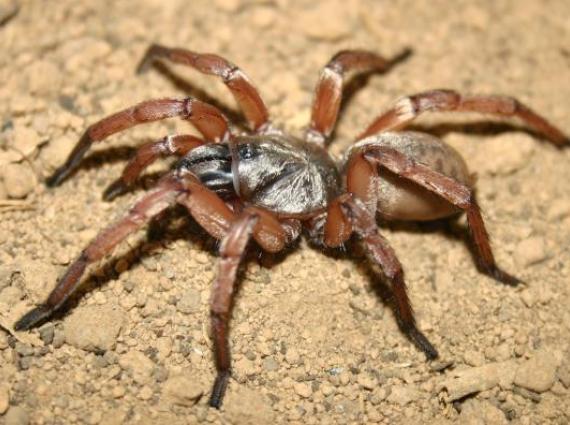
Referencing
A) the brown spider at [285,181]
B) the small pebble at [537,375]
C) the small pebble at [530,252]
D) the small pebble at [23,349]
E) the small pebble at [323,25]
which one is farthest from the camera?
the small pebble at [323,25]

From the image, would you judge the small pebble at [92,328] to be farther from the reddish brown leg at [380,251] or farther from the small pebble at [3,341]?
the reddish brown leg at [380,251]

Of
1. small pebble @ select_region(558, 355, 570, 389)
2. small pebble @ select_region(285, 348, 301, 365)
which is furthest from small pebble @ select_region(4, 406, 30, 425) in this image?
small pebble @ select_region(558, 355, 570, 389)

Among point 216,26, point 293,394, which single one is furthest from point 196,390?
point 216,26

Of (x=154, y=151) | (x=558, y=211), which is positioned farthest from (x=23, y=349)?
(x=558, y=211)

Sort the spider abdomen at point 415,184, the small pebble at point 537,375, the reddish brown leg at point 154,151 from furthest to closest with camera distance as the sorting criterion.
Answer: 1. the spider abdomen at point 415,184
2. the reddish brown leg at point 154,151
3. the small pebble at point 537,375

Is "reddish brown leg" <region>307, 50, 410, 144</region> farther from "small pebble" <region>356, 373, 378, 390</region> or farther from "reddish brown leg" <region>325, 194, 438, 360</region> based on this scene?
"small pebble" <region>356, 373, 378, 390</region>

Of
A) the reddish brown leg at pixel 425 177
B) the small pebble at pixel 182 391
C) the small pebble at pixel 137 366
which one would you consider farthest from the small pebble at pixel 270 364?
the reddish brown leg at pixel 425 177

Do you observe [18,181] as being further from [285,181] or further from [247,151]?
[285,181]
